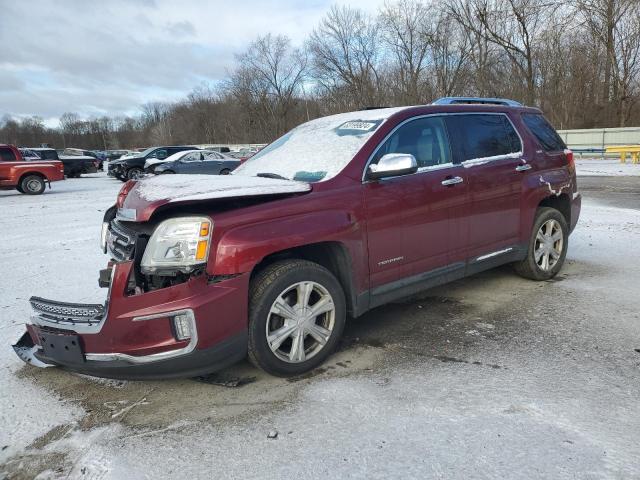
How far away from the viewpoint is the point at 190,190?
284cm

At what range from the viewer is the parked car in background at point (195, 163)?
1861cm

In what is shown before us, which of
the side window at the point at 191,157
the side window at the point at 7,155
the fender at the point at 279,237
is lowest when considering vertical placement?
the fender at the point at 279,237

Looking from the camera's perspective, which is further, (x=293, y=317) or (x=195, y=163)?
(x=195, y=163)

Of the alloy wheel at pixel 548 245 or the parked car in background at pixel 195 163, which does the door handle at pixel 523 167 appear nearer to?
the alloy wheel at pixel 548 245

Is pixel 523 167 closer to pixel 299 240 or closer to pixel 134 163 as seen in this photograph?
pixel 299 240

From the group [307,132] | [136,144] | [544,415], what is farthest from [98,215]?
[136,144]

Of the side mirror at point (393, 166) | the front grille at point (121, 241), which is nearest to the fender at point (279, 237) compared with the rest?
the side mirror at point (393, 166)

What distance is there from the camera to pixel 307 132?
4223 mm

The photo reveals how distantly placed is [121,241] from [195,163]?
55.5 ft

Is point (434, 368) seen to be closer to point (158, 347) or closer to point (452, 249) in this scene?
point (452, 249)

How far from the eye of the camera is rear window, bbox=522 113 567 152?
4.79 m

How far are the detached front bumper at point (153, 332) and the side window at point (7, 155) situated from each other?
1656 centimetres

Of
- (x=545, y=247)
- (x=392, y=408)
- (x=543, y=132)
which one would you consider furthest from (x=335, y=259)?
(x=543, y=132)

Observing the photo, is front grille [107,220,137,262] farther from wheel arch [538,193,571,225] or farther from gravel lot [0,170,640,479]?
wheel arch [538,193,571,225]
